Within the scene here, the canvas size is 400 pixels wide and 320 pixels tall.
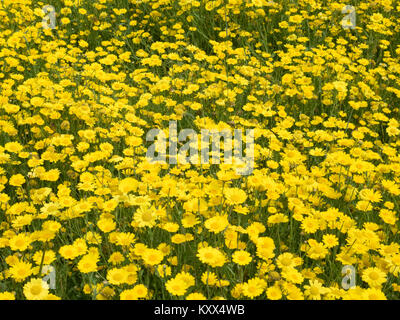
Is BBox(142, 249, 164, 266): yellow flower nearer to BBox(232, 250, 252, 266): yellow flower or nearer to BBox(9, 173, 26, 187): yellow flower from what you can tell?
BBox(232, 250, 252, 266): yellow flower

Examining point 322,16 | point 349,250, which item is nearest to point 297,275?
point 349,250

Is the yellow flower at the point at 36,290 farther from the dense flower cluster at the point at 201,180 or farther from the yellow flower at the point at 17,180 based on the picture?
the yellow flower at the point at 17,180

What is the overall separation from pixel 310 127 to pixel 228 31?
167 cm

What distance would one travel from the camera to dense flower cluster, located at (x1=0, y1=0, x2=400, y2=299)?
1.71 m
